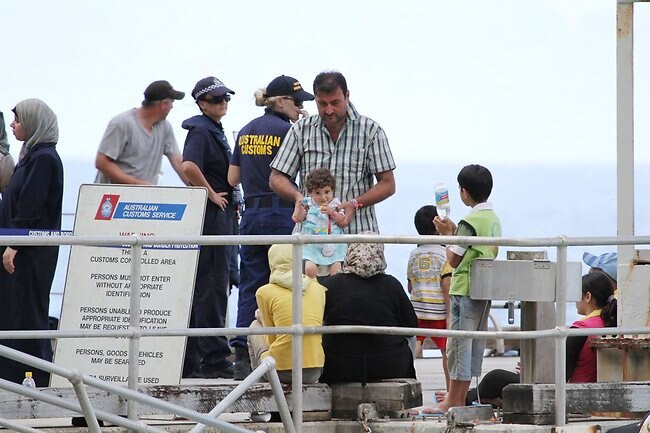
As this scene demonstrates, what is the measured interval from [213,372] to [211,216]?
1087mm

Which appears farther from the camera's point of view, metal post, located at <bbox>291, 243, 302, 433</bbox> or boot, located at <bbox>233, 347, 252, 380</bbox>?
boot, located at <bbox>233, 347, 252, 380</bbox>

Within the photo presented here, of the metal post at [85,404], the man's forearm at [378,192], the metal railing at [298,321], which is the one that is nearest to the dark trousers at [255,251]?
the man's forearm at [378,192]

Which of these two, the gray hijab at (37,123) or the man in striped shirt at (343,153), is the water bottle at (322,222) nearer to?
the man in striped shirt at (343,153)

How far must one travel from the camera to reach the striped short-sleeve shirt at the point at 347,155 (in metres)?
9.72

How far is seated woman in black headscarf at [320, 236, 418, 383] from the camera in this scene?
891cm

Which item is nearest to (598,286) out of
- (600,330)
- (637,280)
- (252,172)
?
(637,280)

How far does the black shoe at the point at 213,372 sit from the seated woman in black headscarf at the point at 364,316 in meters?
2.24

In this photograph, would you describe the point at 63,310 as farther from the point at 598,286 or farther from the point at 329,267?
the point at 598,286

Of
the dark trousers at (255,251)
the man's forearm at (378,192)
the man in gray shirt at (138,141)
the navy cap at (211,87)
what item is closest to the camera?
the man's forearm at (378,192)

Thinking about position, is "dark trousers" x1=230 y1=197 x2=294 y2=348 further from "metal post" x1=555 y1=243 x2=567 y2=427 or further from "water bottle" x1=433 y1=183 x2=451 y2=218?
"metal post" x1=555 y1=243 x2=567 y2=427

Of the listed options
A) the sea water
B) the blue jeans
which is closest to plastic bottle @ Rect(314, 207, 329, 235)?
the blue jeans

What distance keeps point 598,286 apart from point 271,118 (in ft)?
8.03

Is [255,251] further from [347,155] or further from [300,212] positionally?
[347,155]

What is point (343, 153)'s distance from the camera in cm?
974
